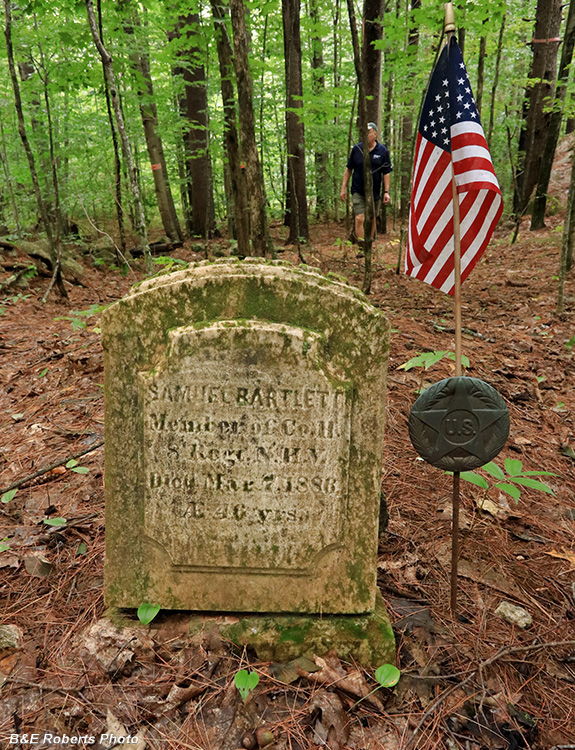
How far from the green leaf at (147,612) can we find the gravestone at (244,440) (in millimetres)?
25

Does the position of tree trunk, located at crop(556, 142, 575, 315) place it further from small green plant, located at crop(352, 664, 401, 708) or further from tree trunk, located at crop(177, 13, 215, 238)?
tree trunk, located at crop(177, 13, 215, 238)

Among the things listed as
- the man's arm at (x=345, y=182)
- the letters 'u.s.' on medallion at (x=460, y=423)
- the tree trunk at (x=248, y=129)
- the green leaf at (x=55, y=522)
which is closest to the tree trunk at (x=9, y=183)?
the man's arm at (x=345, y=182)

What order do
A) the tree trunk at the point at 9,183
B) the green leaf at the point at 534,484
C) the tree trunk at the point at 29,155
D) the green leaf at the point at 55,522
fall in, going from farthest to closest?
1. the tree trunk at the point at 9,183
2. the tree trunk at the point at 29,155
3. the green leaf at the point at 55,522
4. the green leaf at the point at 534,484

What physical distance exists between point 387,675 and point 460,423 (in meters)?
1.10

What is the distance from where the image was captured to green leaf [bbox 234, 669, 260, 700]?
5.76 ft

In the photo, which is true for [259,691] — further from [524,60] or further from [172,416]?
[524,60]

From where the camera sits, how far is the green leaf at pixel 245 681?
1.75 meters

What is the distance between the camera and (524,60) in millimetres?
15820

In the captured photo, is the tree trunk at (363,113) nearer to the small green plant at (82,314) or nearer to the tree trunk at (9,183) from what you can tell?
the small green plant at (82,314)

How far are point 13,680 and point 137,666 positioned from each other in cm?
Answer: 49

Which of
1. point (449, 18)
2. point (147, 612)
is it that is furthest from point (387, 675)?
point (449, 18)

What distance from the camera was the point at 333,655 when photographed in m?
2.00

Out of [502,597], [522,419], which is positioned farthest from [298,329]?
[522,419]

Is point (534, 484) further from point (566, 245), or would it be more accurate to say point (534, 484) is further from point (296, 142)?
point (296, 142)
